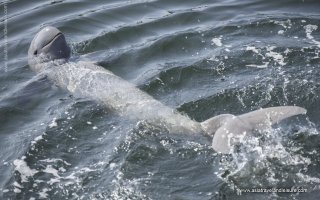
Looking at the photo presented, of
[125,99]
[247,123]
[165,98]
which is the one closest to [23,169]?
[125,99]

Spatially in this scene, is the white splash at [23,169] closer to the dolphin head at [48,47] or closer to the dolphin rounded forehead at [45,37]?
the dolphin head at [48,47]

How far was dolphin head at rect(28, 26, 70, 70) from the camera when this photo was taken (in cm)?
1016

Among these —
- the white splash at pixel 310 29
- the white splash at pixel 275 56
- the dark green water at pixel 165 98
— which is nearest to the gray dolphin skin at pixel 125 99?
the dark green water at pixel 165 98

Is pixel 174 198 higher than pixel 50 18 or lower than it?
lower

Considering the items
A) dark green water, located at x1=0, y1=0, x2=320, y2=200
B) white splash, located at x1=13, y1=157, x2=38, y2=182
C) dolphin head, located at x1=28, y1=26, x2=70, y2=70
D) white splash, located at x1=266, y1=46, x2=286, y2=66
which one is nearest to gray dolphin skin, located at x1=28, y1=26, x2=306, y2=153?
dolphin head, located at x1=28, y1=26, x2=70, y2=70

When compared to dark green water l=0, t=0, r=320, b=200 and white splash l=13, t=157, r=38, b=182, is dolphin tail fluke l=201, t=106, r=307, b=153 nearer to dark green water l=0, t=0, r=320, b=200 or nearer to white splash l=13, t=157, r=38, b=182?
dark green water l=0, t=0, r=320, b=200

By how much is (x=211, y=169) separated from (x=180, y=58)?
3.92 m

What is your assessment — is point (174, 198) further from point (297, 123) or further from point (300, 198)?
point (297, 123)

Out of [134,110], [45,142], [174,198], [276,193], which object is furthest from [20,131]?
[276,193]

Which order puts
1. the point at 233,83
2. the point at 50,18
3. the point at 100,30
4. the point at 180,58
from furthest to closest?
the point at 50,18, the point at 100,30, the point at 180,58, the point at 233,83

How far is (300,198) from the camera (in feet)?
20.0

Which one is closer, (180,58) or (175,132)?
(175,132)

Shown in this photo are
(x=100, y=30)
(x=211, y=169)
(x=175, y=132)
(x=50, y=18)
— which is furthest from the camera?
(x=50, y=18)

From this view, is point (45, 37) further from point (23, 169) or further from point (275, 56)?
point (275, 56)
